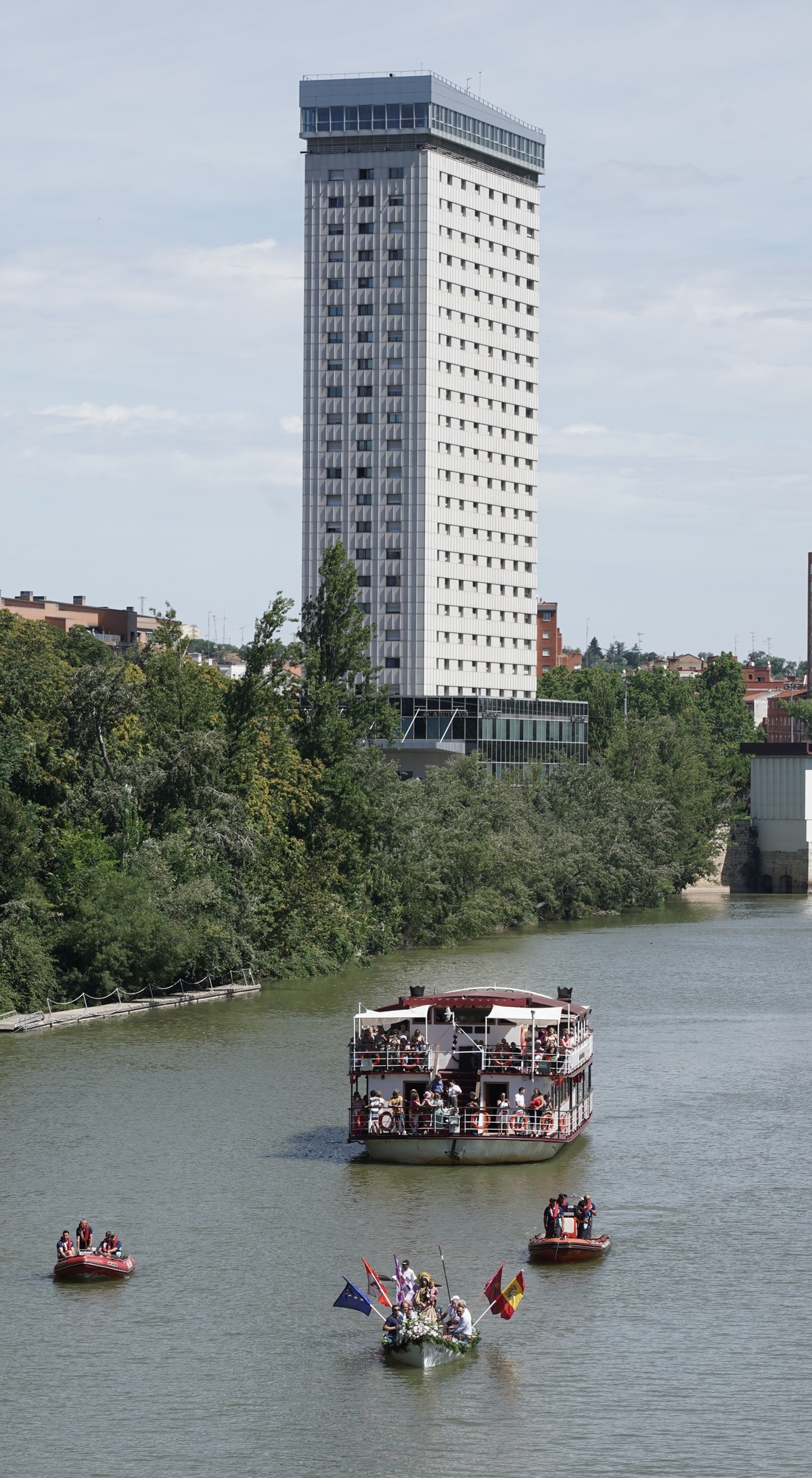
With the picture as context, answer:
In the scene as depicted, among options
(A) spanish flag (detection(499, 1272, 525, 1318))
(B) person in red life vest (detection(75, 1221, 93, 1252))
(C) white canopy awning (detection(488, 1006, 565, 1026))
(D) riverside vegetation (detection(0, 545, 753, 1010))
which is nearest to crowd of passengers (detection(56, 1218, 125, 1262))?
(B) person in red life vest (detection(75, 1221, 93, 1252))

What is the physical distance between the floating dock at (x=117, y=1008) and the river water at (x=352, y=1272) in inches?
60.2

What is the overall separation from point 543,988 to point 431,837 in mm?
26884

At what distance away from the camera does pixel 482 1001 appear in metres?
53.0

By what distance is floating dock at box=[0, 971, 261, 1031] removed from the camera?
233 feet

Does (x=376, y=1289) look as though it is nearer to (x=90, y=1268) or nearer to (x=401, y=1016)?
(x=90, y=1268)

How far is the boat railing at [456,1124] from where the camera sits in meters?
49.4

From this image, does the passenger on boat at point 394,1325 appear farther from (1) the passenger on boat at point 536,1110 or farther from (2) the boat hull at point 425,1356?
(1) the passenger on boat at point 536,1110

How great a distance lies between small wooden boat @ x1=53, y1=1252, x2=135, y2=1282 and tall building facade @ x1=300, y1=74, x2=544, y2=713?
12417cm

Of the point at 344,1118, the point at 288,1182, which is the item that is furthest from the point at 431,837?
the point at 288,1182

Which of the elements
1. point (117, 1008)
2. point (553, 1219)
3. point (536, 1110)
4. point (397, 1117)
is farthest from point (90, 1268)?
point (117, 1008)

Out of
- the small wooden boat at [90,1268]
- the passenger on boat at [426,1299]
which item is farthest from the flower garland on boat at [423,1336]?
the small wooden boat at [90,1268]

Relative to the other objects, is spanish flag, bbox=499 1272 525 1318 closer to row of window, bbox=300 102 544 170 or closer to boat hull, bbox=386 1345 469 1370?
boat hull, bbox=386 1345 469 1370

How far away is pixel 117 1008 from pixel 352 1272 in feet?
120

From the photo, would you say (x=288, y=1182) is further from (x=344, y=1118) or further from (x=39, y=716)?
(x=39, y=716)
